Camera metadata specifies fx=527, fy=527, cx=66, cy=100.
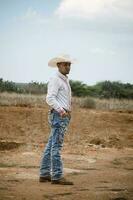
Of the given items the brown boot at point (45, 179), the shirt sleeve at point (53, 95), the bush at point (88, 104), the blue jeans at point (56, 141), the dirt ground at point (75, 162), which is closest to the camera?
the dirt ground at point (75, 162)

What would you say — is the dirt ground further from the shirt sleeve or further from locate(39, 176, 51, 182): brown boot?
the shirt sleeve

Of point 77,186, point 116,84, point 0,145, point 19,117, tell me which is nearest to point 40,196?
point 77,186

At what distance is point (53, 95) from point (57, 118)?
1.13 ft

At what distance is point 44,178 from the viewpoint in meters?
7.91

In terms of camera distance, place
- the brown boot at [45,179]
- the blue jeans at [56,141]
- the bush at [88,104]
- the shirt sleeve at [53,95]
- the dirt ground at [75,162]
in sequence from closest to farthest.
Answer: the dirt ground at [75,162], the shirt sleeve at [53,95], the blue jeans at [56,141], the brown boot at [45,179], the bush at [88,104]

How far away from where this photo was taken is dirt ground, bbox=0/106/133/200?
6.97m

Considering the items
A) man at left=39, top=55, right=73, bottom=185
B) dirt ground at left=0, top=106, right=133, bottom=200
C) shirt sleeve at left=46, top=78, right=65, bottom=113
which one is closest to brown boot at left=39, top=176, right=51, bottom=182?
man at left=39, top=55, right=73, bottom=185

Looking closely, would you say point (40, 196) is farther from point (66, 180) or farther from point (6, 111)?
point (6, 111)

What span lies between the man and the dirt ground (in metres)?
0.22

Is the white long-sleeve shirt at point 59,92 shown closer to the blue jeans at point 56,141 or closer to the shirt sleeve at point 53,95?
the shirt sleeve at point 53,95

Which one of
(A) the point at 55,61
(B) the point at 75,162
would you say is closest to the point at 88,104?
(B) the point at 75,162

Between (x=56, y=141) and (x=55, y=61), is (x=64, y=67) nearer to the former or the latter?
(x=55, y=61)

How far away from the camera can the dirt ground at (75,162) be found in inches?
275

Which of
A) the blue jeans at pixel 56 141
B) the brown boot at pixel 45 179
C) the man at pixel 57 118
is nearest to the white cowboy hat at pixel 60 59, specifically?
the man at pixel 57 118
